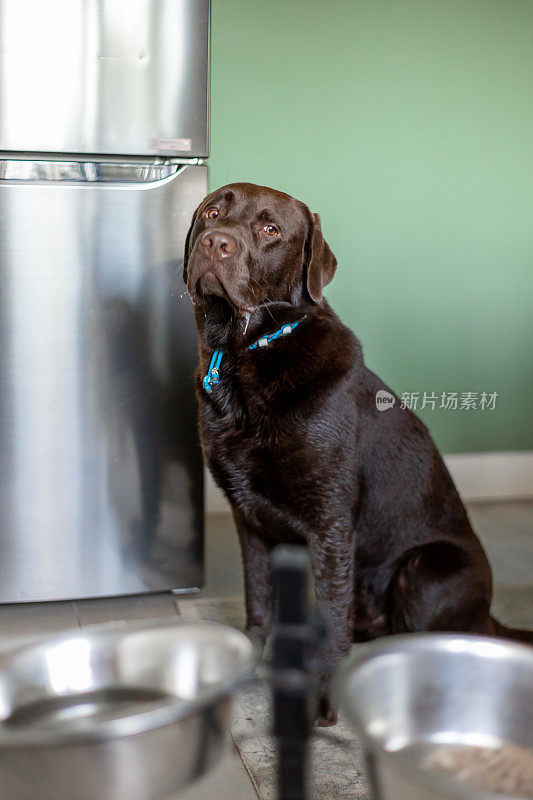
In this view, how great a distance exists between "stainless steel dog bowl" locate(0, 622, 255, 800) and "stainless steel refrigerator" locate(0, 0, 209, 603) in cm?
137

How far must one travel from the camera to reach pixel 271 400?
1.63 meters

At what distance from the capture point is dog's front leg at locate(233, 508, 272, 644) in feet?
5.98

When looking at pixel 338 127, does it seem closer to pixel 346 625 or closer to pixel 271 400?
pixel 271 400

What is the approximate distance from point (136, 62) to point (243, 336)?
811 mm

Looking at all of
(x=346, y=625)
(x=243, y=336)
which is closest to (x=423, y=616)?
(x=346, y=625)

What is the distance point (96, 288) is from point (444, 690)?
1.56m

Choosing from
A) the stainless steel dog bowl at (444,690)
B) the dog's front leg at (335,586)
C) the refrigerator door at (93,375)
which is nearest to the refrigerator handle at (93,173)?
the refrigerator door at (93,375)

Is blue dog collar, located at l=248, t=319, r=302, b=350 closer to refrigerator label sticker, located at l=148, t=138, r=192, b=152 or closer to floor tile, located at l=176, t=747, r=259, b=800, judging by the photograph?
refrigerator label sticker, located at l=148, t=138, r=192, b=152

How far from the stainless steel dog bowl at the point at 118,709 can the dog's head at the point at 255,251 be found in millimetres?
898

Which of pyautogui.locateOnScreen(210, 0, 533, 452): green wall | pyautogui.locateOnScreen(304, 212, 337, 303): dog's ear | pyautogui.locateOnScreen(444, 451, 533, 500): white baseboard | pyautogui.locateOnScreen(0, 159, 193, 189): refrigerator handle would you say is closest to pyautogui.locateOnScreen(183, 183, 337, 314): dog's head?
pyautogui.locateOnScreen(304, 212, 337, 303): dog's ear

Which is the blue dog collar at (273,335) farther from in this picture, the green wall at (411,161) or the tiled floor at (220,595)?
the green wall at (411,161)

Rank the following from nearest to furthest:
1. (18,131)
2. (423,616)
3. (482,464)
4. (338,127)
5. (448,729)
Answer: (448,729) < (423,616) < (18,131) < (338,127) < (482,464)

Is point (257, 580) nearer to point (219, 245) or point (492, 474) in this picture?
point (219, 245)

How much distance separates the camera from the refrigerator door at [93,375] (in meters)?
2.04
